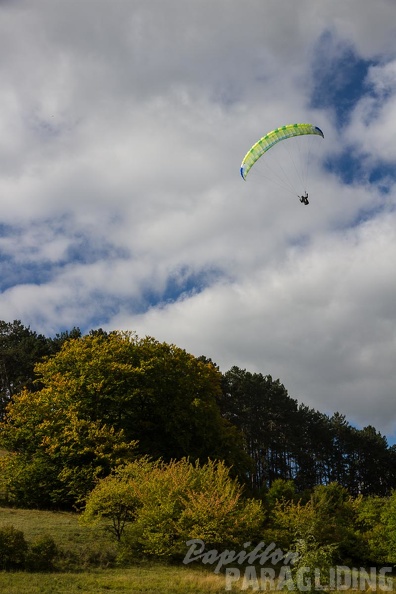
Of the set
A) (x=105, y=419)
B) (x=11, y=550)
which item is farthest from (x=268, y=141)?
(x=11, y=550)

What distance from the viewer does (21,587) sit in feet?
79.9

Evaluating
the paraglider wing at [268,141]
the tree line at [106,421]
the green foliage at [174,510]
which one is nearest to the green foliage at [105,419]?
the tree line at [106,421]

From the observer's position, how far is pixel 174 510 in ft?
106

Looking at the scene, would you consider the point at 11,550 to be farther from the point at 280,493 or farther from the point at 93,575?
the point at 280,493

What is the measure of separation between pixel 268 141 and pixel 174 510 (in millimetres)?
27083

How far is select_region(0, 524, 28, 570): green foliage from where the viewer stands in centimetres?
2811

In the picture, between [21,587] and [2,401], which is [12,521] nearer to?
[21,587]

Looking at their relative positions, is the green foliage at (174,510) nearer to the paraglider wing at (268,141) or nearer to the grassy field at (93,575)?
the grassy field at (93,575)

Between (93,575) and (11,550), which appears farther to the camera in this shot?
(11,550)

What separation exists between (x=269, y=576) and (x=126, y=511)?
31.1 ft

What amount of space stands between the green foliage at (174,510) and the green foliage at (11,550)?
5015mm

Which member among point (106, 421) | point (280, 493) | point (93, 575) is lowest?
point (93, 575)

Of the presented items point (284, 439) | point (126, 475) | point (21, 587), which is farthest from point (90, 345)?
point (284, 439)

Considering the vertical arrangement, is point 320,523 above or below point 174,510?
above
